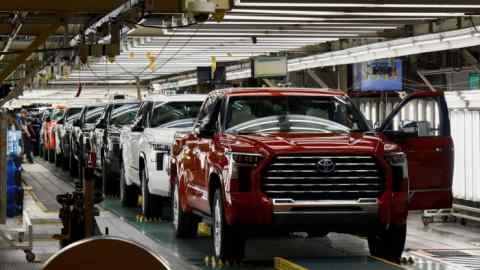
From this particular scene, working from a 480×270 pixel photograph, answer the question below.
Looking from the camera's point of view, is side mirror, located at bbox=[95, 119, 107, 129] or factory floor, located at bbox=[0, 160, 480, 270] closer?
factory floor, located at bbox=[0, 160, 480, 270]

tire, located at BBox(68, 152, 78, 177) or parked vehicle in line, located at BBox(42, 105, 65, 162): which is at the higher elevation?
parked vehicle in line, located at BBox(42, 105, 65, 162)

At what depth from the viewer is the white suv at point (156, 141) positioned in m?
16.2

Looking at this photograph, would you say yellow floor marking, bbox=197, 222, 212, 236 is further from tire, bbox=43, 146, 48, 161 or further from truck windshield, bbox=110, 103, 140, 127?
tire, bbox=43, 146, 48, 161

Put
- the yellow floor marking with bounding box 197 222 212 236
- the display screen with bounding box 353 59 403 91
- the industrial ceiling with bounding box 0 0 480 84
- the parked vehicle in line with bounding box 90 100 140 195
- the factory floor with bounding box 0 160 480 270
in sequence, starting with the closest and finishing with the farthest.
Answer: the factory floor with bounding box 0 160 480 270 < the industrial ceiling with bounding box 0 0 480 84 < the yellow floor marking with bounding box 197 222 212 236 < the parked vehicle in line with bounding box 90 100 140 195 < the display screen with bounding box 353 59 403 91

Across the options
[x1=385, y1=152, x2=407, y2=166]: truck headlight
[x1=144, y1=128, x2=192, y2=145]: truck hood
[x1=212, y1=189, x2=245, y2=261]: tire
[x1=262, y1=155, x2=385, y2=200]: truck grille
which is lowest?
[x1=212, y1=189, x2=245, y2=261]: tire

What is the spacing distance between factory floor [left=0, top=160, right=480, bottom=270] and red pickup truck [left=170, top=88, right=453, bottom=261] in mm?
360

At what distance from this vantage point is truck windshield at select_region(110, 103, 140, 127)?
74.4ft

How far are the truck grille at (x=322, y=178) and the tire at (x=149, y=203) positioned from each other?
5.80m

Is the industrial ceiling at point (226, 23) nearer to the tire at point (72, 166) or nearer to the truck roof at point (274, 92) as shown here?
the truck roof at point (274, 92)

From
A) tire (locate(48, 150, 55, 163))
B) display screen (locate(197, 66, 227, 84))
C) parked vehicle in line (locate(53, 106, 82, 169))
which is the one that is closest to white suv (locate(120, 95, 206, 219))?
parked vehicle in line (locate(53, 106, 82, 169))

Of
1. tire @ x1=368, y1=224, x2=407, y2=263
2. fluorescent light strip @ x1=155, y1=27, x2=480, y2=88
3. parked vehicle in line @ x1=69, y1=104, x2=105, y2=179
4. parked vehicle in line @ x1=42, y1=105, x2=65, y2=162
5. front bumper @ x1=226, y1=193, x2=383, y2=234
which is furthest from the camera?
parked vehicle in line @ x1=42, y1=105, x2=65, y2=162

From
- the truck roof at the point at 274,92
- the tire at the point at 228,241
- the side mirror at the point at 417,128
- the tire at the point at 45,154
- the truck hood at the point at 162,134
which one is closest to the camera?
the tire at the point at 228,241

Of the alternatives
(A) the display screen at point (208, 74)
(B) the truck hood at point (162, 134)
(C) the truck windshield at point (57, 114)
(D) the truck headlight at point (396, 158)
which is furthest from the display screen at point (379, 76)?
(C) the truck windshield at point (57, 114)

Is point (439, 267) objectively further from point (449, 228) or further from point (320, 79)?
point (320, 79)
